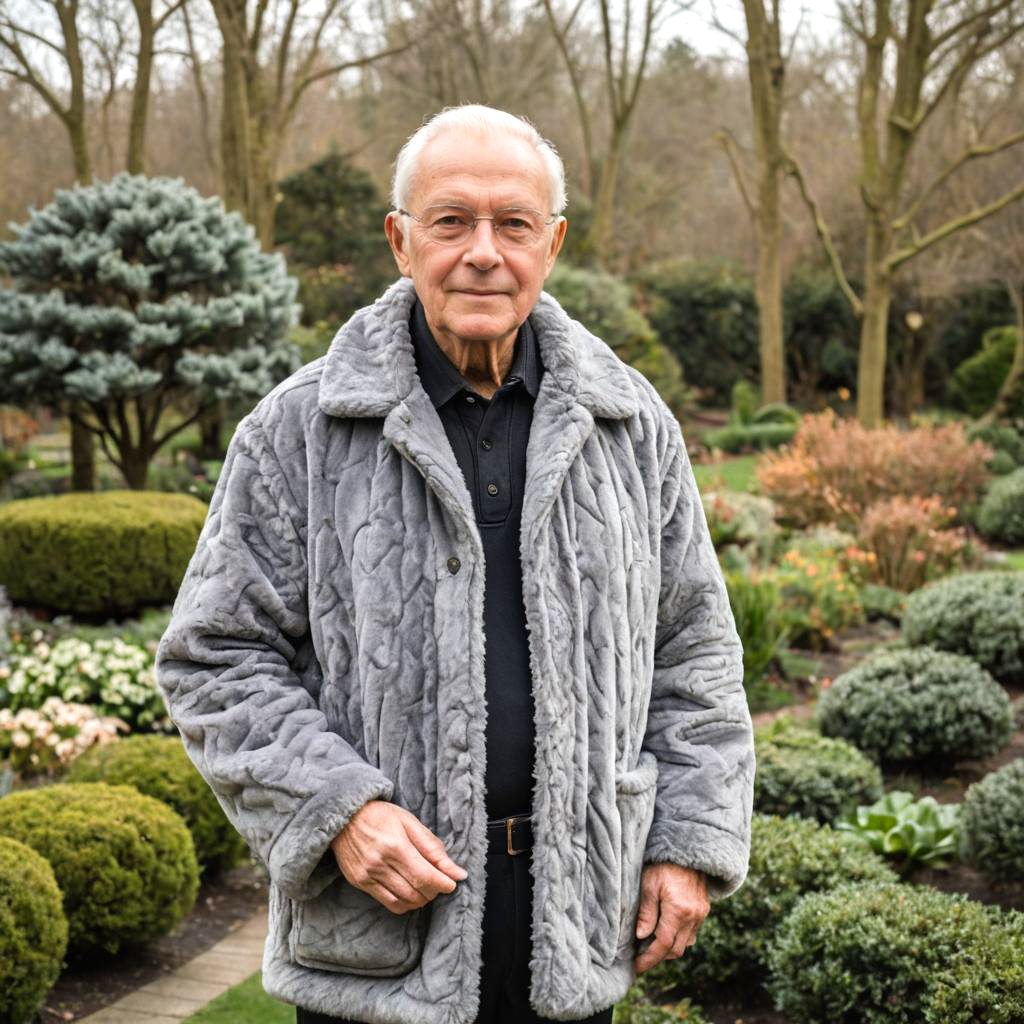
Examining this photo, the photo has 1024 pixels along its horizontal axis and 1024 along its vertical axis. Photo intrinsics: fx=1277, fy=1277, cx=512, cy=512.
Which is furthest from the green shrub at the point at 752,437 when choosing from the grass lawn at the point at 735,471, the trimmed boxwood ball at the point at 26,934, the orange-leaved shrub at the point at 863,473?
the trimmed boxwood ball at the point at 26,934

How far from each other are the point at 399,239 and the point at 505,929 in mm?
1030

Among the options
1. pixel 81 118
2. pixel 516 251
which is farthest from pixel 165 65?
pixel 516 251

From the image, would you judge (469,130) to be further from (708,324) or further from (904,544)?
(708,324)

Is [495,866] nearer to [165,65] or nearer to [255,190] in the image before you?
[255,190]

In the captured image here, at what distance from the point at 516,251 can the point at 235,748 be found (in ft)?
2.66

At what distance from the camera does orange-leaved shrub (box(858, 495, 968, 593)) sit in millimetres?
9750

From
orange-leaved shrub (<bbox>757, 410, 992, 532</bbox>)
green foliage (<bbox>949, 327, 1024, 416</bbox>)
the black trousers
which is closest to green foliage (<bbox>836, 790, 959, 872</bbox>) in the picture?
the black trousers

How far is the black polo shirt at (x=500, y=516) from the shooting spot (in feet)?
5.95

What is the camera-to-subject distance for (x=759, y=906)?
3957 millimetres

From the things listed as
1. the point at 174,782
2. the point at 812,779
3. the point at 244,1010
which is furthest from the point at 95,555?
the point at 812,779

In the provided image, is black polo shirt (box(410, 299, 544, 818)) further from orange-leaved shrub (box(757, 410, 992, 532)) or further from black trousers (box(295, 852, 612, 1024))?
orange-leaved shrub (box(757, 410, 992, 532))

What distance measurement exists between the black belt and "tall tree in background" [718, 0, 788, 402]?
16.4 metres

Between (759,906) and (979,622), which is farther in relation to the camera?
(979,622)

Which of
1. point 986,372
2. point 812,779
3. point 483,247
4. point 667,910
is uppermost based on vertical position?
point 483,247
